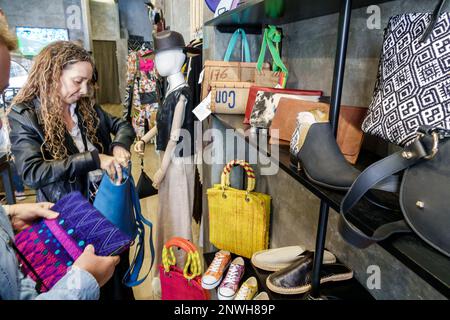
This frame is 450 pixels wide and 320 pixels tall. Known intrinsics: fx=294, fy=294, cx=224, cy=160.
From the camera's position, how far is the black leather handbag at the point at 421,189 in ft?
1.12

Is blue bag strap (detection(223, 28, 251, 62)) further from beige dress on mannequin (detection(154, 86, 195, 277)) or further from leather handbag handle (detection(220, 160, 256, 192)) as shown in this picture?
beige dress on mannequin (detection(154, 86, 195, 277))

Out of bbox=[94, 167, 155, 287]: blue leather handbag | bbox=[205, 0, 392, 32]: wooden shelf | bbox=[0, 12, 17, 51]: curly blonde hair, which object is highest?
bbox=[205, 0, 392, 32]: wooden shelf

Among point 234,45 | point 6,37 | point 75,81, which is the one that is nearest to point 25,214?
point 6,37

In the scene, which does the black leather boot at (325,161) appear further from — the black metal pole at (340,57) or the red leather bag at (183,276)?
the red leather bag at (183,276)

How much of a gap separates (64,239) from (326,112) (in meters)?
0.76

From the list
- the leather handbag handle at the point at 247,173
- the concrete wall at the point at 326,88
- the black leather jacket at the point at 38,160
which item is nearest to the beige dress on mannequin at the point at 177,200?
the concrete wall at the point at 326,88

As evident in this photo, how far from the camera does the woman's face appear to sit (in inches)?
49.4

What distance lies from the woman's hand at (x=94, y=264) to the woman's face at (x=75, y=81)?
0.78 m

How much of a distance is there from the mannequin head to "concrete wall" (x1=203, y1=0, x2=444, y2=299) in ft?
0.70

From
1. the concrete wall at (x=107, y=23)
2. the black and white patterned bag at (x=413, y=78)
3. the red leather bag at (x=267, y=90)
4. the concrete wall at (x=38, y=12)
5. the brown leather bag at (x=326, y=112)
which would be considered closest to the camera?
the black and white patterned bag at (x=413, y=78)

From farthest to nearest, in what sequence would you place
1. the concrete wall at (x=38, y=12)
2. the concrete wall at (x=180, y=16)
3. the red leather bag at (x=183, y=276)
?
the concrete wall at (x=38, y=12) < the concrete wall at (x=180, y=16) < the red leather bag at (x=183, y=276)

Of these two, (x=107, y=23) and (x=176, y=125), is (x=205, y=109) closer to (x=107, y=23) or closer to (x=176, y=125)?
(x=176, y=125)

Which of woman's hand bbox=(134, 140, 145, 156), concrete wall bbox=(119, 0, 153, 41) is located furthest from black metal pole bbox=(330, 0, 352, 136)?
concrete wall bbox=(119, 0, 153, 41)
